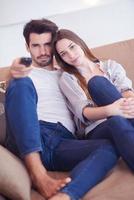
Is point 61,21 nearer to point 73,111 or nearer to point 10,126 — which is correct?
point 73,111

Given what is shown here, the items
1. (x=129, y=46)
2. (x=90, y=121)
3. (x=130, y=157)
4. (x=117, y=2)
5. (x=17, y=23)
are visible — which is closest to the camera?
(x=130, y=157)

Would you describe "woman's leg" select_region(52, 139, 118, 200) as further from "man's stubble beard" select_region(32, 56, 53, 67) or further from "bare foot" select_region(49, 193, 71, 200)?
"man's stubble beard" select_region(32, 56, 53, 67)

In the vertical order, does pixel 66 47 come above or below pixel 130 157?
above

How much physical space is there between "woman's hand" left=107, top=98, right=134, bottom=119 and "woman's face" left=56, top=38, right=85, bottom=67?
1.14 ft

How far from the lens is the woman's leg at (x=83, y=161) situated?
1205 millimetres

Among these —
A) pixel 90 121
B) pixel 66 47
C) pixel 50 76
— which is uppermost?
pixel 66 47

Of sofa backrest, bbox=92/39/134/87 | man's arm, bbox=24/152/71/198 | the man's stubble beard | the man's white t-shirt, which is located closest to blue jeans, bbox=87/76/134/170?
the man's white t-shirt

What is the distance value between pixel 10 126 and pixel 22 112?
0.09 meters

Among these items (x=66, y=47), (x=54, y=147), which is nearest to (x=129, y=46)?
(x=66, y=47)

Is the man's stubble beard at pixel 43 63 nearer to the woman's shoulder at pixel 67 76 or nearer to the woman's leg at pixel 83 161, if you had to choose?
the woman's shoulder at pixel 67 76

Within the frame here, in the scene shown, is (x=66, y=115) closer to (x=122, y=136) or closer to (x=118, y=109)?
(x=118, y=109)

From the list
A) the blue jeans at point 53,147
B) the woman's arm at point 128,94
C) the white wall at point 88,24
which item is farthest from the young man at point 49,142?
the white wall at point 88,24

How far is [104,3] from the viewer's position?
7.86ft

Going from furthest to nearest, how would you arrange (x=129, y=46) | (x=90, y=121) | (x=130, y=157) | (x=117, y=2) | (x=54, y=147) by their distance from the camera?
(x=117, y=2), (x=129, y=46), (x=90, y=121), (x=54, y=147), (x=130, y=157)
